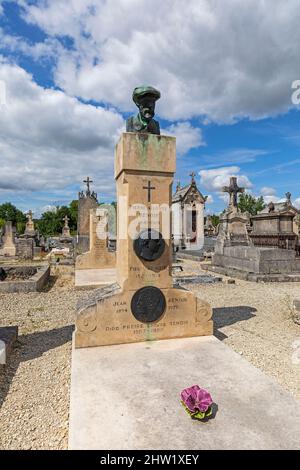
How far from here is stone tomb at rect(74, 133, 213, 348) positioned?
13.1ft

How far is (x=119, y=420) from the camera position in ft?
7.75

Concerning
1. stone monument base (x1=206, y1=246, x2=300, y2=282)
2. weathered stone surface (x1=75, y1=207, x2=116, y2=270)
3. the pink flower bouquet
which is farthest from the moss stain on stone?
weathered stone surface (x1=75, y1=207, x2=116, y2=270)

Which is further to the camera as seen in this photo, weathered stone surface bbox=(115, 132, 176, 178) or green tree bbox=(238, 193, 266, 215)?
green tree bbox=(238, 193, 266, 215)

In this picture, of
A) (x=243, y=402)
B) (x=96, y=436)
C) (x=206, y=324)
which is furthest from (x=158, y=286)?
(x=96, y=436)

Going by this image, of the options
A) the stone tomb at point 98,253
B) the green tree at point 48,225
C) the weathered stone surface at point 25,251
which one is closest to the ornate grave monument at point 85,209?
the weathered stone surface at point 25,251

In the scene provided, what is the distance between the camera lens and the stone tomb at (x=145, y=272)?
13.1ft

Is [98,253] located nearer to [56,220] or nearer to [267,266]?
[267,266]

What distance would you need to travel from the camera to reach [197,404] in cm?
238

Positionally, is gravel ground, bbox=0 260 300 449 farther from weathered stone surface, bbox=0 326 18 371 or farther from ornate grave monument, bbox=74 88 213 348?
ornate grave monument, bbox=74 88 213 348

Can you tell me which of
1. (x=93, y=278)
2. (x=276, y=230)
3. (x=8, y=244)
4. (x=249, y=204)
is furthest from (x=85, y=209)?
(x=249, y=204)

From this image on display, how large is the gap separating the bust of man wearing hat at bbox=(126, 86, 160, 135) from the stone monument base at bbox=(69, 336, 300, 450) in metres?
3.06

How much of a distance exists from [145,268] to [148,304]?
19.6 inches

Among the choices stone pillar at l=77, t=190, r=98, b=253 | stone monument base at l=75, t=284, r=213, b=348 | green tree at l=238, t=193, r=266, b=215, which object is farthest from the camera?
green tree at l=238, t=193, r=266, b=215
